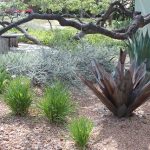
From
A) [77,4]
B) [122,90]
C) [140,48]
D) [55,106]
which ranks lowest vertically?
[77,4]

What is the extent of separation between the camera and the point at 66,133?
4758 millimetres

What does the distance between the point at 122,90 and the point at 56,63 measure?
7.75 feet

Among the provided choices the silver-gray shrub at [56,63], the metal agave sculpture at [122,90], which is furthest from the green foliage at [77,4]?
the metal agave sculpture at [122,90]

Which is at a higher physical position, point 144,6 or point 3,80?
point 144,6

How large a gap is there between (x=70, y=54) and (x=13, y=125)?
3.06 meters

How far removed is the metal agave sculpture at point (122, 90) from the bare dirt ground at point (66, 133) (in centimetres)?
15

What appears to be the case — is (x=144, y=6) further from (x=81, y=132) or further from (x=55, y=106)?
(x=81, y=132)

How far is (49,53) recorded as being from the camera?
7.73 meters

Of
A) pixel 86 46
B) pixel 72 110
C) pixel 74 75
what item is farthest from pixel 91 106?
pixel 86 46

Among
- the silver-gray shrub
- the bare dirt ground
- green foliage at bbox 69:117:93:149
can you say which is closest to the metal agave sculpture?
the bare dirt ground

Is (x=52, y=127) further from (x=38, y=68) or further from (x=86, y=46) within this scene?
(x=86, y=46)

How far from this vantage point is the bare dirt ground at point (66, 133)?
4.45 m

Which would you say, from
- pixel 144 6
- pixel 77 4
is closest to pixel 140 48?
pixel 144 6

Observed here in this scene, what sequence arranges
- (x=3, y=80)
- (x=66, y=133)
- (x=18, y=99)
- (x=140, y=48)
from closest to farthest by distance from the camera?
1. (x=66, y=133)
2. (x=18, y=99)
3. (x=3, y=80)
4. (x=140, y=48)
